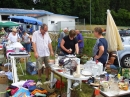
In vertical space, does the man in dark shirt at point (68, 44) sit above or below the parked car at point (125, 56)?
above

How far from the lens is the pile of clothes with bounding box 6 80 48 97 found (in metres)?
4.32

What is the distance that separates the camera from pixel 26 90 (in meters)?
4.44

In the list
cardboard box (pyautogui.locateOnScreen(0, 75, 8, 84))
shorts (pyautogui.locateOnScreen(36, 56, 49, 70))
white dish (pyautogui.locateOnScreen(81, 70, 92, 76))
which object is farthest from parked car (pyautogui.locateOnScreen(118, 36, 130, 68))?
cardboard box (pyautogui.locateOnScreen(0, 75, 8, 84))

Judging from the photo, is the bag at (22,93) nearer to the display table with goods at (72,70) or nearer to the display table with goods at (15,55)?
the display table with goods at (72,70)

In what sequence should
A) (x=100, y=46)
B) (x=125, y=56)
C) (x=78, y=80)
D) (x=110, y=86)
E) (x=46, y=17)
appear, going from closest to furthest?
1. (x=110, y=86)
2. (x=78, y=80)
3. (x=100, y=46)
4. (x=125, y=56)
5. (x=46, y=17)

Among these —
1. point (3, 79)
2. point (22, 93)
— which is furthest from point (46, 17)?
point (22, 93)

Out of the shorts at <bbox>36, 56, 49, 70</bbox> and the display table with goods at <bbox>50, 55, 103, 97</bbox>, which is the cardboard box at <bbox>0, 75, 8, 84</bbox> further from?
the display table with goods at <bbox>50, 55, 103, 97</bbox>

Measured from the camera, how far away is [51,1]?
48.2m

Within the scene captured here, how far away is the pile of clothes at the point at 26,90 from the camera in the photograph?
→ 4.32 m

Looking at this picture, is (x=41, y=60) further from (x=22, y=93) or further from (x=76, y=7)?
(x=76, y=7)

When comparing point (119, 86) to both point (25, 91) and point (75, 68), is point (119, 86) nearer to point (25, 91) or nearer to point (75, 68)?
point (75, 68)

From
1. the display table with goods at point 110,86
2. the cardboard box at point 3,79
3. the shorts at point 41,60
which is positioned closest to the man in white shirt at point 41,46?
the shorts at point 41,60

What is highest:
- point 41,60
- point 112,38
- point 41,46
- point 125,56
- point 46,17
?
point 46,17

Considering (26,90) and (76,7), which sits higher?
(76,7)
